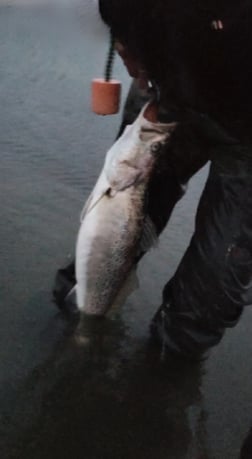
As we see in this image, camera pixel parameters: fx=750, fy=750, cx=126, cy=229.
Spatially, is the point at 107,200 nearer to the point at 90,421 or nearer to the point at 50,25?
the point at 90,421

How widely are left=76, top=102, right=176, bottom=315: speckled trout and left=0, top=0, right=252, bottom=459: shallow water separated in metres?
0.23

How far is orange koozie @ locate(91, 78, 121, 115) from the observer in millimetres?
2720

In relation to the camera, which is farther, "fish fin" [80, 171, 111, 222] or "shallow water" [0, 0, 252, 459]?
"fish fin" [80, 171, 111, 222]

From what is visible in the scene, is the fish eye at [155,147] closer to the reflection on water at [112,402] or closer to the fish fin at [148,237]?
the fish fin at [148,237]

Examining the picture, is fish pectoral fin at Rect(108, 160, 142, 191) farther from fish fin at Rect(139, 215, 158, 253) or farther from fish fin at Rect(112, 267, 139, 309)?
fish fin at Rect(112, 267, 139, 309)

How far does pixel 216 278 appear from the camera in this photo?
279 centimetres

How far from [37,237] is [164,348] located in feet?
3.17

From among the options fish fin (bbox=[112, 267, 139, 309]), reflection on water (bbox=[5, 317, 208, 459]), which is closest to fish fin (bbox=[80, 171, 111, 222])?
fish fin (bbox=[112, 267, 139, 309])

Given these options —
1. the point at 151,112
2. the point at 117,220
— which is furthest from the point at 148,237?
the point at 151,112

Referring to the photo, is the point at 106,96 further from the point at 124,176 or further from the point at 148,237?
the point at 148,237

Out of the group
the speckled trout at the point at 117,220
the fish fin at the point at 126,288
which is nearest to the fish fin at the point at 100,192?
the speckled trout at the point at 117,220

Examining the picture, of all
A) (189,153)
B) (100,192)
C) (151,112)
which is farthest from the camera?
(189,153)

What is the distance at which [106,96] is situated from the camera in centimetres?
274

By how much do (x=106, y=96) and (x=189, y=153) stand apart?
38cm
